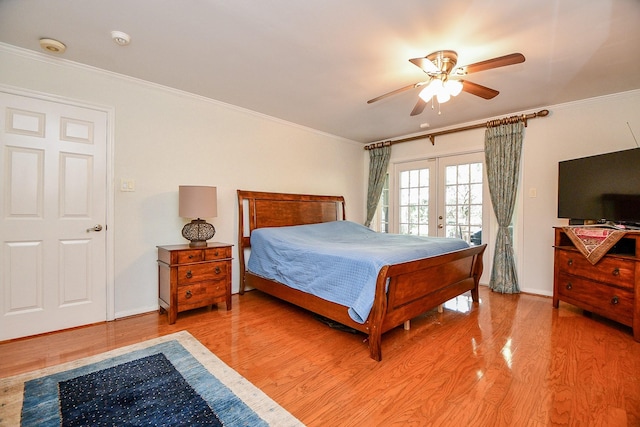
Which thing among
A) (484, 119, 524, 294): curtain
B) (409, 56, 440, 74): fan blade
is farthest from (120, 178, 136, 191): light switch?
(484, 119, 524, 294): curtain

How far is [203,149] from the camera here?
3439 mm

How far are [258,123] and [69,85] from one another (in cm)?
196

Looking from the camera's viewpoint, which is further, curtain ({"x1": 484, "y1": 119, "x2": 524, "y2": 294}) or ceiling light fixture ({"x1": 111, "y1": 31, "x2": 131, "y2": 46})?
curtain ({"x1": 484, "y1": 119, "x2": 524, "y2": 294})

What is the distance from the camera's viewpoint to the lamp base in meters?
3.03

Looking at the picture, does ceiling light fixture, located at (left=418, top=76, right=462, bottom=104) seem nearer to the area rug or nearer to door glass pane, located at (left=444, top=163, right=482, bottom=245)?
door glass pane, located at (left=444, top=163, right=482, bottom=245)

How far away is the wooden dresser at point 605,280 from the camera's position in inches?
96.3

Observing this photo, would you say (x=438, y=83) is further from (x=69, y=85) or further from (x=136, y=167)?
(x=69, y=85)

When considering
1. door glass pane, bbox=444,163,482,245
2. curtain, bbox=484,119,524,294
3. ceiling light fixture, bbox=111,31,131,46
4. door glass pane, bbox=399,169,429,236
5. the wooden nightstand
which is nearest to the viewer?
ceiling light fixture, bbox=111,31,131,46

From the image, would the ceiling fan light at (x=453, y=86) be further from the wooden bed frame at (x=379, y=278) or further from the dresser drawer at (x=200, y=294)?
the dresser drawer at (x=200, y=294)

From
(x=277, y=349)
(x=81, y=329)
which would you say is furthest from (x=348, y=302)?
(x=81, y=329)

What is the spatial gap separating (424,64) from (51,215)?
3.37 m

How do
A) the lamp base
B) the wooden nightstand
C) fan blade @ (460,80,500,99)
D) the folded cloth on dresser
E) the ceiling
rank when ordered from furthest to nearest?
the lamp base → the wooden nightstand → the folded cloth on dresser → fan blade @ (460,80,500,99) → the ceiling

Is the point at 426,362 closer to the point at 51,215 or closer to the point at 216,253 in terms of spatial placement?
the point at 216,253

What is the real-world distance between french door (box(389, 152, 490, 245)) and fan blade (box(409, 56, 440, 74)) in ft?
8.12
